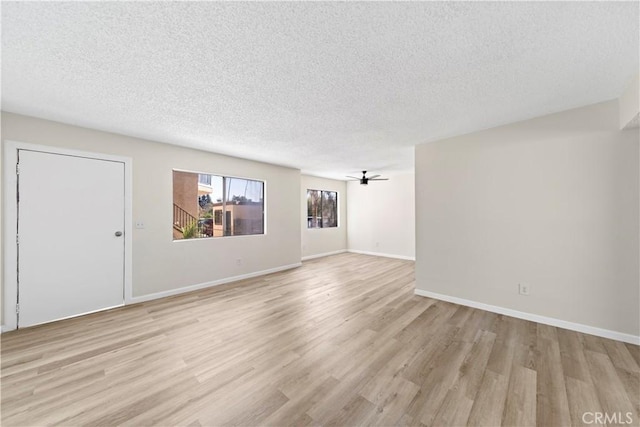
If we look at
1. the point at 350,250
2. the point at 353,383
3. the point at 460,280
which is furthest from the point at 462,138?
the point at 350,250

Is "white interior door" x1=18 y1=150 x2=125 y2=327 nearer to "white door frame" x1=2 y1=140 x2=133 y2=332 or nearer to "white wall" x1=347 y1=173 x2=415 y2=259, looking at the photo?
"white door frame" x1=2 y1=140 x2=133 y2=332

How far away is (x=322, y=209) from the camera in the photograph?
754 centimetres

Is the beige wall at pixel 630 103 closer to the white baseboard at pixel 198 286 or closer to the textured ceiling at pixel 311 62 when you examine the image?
the textured ceiling at pixel 311 62

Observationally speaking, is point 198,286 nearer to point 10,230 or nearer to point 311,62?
point 10,230

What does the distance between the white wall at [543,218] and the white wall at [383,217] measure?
306 centimetres

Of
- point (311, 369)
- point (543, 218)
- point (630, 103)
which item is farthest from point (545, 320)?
point (311, 369)

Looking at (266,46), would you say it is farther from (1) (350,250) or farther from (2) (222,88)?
(1) (350,250)

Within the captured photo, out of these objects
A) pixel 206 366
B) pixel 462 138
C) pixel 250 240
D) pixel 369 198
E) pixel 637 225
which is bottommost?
pixel 206 366

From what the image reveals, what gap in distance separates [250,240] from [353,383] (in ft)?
12.1

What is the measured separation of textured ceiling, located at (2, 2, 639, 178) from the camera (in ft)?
4.44

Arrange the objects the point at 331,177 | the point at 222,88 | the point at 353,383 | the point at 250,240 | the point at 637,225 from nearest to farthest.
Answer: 1. the point at 353,383
2. the point at 222,88
3. the point at 637,225
4. the point at 250,240
5. the point at 331,177

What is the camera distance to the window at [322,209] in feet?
23.5

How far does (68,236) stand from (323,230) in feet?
17.9

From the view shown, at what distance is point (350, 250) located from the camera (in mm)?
8062
